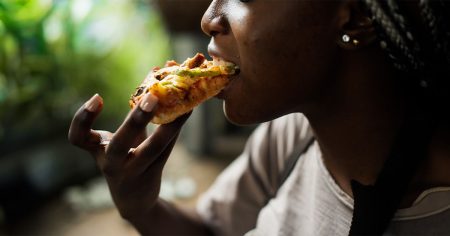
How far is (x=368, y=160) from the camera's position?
0.85 metres

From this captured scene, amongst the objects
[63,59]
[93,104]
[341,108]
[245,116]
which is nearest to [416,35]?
[341,108]

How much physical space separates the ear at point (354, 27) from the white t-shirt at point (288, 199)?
285 millimetres

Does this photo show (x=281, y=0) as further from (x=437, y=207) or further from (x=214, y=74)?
(x=437, y=207)

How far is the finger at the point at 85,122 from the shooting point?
0.79 m

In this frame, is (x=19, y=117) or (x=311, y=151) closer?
(x=311, y=151)

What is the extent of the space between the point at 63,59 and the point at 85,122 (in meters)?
1.47

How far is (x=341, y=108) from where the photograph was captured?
2.69 feet

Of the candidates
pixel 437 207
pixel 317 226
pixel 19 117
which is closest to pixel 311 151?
pixel 317 226

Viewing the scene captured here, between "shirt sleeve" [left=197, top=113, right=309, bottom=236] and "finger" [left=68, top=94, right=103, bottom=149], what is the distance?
0.43m

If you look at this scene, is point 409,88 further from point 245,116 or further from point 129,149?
point 129,149

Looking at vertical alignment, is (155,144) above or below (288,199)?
above

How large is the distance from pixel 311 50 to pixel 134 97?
12.9 inches

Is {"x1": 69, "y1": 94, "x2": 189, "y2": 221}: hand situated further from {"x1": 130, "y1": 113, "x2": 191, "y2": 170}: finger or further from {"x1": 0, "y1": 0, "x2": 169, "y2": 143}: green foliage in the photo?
{"x1": 0, "y1": 0, "x2": 169, "y2": 143}: green foliage

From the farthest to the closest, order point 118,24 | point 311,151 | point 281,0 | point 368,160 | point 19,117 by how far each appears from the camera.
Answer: point 118,24 → point 19,117 → point 311,151 → point 368,160 → point 281,0
